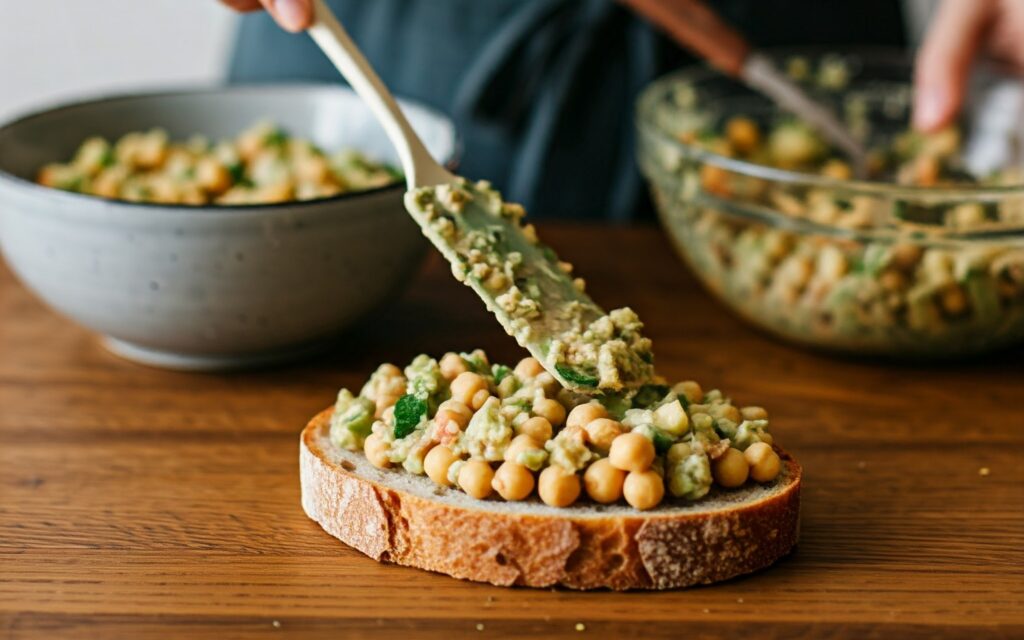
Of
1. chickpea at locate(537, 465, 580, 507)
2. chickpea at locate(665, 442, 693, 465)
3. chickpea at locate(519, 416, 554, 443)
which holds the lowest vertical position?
chickpea at locate(537, 465, 580, 507)

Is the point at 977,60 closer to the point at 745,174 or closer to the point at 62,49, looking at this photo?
the point at 745,174

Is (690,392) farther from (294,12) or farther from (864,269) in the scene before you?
(294,12)

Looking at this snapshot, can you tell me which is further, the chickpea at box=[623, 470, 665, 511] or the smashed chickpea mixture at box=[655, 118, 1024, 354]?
the smashed chickpea mixture at box=[655, 118, 1024, 354]

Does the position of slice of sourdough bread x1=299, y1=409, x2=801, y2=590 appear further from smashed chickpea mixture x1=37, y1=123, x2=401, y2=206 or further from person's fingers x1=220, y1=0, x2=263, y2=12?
person's fingers x1=220, y1=0, x2=263, y2=12

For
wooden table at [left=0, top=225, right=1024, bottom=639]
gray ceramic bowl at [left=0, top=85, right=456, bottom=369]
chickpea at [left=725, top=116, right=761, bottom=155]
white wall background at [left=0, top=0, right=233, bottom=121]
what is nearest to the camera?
wooden table at [left=0, top=225, right=1024, bottom=639]

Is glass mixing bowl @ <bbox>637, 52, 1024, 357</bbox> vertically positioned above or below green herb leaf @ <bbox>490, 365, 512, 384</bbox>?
above

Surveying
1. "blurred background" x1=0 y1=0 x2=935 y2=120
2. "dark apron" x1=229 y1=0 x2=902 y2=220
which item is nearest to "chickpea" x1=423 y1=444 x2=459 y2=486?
"dark apron" x1=229 y1=0 x2=902 y2=220

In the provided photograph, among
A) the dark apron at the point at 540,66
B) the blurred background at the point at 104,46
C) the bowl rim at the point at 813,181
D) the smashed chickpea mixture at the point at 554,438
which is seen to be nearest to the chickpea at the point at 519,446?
the smashed chickpea mixture at the point at 554,438

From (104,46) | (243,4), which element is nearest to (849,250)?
(243,4)
